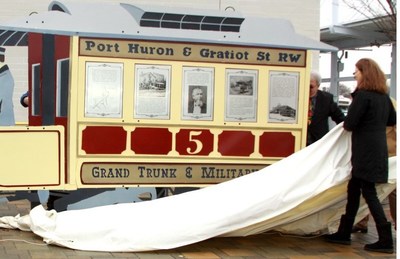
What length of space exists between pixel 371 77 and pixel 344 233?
154 centimetres

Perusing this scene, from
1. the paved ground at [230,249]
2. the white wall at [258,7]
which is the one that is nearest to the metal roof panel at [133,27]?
the paved ground at [230,249]

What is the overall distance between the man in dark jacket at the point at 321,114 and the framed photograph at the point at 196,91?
3.92ft

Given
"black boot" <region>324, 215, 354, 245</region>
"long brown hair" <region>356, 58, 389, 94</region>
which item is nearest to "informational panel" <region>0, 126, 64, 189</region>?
"black boot" <region>324, 215, 354, 245</region>

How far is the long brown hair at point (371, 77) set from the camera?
22.0ft

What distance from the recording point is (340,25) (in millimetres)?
19031

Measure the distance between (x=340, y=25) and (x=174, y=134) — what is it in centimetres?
1266

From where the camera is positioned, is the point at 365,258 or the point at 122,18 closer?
the point at 365,258

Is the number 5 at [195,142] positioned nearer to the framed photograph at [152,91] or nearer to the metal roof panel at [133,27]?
the framed photograph at [152,91]

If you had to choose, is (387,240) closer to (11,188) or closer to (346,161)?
(346,161)

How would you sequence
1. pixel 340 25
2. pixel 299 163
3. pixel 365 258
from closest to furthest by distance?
1. pixel 365 258
2. pixel 299 163
3. pixel 340 25

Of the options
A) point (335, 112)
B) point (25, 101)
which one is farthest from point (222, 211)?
point (25, 101)

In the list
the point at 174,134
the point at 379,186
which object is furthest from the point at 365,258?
the point at 174,134

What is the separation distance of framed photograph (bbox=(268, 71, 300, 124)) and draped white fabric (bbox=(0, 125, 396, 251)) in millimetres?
837

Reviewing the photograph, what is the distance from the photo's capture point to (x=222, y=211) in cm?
647
